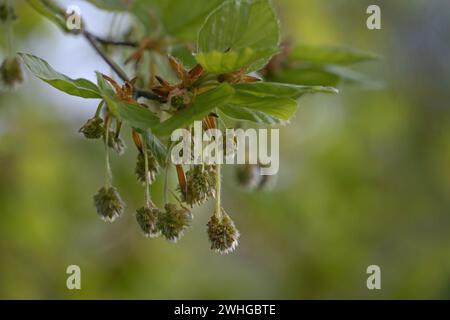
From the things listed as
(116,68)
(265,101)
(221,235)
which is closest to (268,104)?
(265,101)

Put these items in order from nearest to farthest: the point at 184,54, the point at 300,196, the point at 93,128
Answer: the point at 93,128 < the point at 184,54 < the point at 300,196

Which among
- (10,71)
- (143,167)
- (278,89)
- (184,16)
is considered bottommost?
(143,167)

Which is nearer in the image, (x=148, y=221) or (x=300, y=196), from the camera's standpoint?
(x=148, y=221)

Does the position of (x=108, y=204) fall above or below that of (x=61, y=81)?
below

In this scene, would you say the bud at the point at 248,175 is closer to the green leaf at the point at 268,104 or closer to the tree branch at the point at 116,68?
the tree branch at the point at 116,68

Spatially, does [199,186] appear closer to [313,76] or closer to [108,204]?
[108,204]
